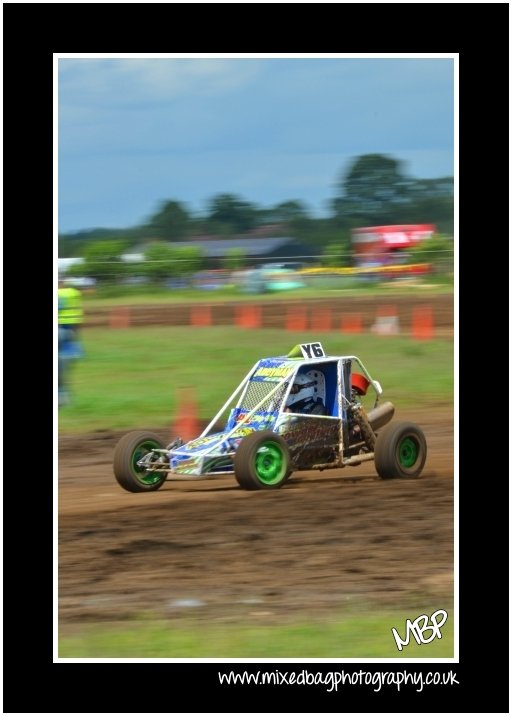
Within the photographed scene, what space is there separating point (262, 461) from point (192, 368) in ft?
26.5

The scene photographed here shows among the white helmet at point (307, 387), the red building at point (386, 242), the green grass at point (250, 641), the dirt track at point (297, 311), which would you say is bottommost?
the green grass at point (250, 641)

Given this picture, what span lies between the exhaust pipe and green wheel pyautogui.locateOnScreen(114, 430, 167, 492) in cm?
234

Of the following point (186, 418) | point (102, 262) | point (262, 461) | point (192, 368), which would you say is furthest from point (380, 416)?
point (102, 262)

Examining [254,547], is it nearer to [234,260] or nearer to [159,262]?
[159,262]

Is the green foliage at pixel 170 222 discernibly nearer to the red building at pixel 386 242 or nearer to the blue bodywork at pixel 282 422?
the red building at pixel 386 242

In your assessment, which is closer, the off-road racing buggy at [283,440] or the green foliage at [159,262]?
the off-road racing buggy at [283,440]

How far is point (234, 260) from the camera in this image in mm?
29250

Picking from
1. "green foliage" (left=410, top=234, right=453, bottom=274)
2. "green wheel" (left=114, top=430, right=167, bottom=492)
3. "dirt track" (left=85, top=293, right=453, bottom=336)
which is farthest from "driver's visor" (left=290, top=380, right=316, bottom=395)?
"green foliage" (left=410, top=234, right=453, bottom=274)

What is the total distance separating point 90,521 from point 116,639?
282 cm

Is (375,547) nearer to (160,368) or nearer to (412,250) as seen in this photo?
(160,368)

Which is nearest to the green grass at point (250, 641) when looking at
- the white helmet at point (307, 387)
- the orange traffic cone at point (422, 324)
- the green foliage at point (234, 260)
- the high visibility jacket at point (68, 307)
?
the white helmet at point (307, 387)

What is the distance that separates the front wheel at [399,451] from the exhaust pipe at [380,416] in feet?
1.79

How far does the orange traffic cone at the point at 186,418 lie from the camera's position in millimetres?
15062

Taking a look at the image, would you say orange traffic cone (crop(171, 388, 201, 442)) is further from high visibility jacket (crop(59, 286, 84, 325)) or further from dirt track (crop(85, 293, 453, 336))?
dirt track (crop(85, 293, 453, 336))
